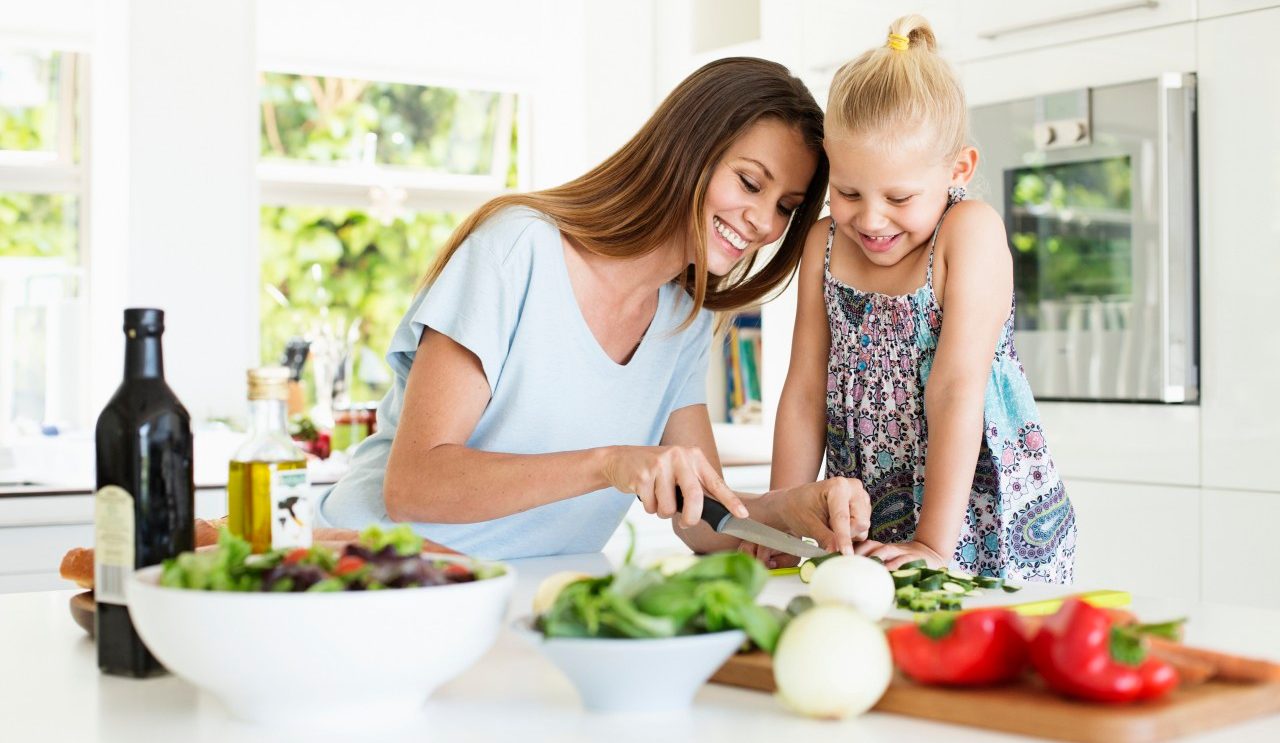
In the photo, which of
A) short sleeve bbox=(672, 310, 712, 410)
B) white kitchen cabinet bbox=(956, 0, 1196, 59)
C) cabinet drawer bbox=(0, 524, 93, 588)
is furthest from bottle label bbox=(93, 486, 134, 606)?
white kitchen cabinet bbox=(956, 0, 1196, 59)

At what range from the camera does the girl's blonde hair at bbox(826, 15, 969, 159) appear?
60.8 inches

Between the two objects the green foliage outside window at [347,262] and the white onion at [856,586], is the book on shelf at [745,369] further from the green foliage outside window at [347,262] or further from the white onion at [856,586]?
the white onion at [856,586]

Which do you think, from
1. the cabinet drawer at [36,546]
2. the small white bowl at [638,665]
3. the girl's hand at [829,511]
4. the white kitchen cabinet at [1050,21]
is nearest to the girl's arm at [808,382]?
the girl's hand at [829,511]

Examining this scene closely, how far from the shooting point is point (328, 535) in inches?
49.3

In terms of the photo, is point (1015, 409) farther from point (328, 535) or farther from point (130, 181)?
point (130, 181)

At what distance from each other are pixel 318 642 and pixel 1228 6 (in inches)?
86.6

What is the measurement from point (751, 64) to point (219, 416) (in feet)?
6.81

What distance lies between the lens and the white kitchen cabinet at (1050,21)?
8.11ft

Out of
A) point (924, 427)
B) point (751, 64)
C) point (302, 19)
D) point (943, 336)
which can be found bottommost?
point (924, 427)

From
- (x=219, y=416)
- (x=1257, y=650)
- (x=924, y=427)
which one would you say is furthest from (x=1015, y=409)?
(x=219, y=416)

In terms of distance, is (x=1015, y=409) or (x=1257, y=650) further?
(x=1015, y=409)

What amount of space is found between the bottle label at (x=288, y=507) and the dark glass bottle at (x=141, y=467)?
2.5 inches

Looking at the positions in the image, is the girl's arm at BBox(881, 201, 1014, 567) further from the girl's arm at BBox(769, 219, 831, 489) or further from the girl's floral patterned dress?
the girl's arm at BBox(769, 219, 831, 489)

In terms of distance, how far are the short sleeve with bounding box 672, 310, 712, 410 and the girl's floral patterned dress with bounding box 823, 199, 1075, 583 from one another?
196 mm
